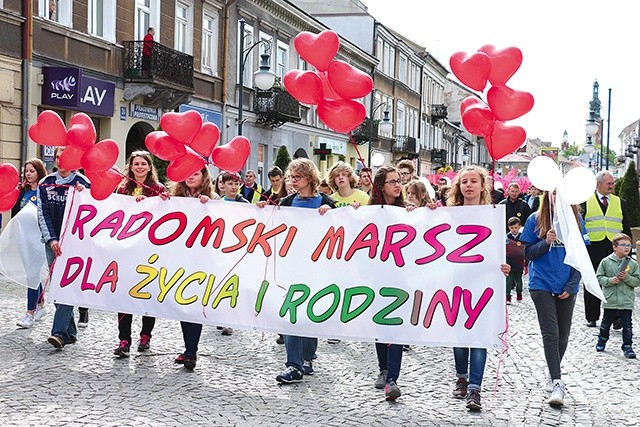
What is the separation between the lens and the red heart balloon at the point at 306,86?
6816 millimetres

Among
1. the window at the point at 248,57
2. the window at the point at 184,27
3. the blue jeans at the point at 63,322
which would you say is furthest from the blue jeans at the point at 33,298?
the window at the point at 248,57

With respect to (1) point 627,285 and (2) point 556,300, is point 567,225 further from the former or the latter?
(1) point 627,285

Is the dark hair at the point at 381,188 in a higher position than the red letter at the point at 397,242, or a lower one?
higher

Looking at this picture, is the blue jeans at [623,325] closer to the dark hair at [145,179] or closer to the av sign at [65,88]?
the dark hair at [145,179]

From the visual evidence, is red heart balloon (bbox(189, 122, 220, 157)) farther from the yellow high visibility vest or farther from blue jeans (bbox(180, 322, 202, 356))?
the yellow high visibility vest

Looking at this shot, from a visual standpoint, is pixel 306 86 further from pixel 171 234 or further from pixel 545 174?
pixel 545 174

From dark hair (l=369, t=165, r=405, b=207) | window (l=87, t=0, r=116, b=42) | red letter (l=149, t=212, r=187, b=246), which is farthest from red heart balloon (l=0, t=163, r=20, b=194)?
window (l=87, t=0, r=116, b=42)

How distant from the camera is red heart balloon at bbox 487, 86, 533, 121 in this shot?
20.7 ft

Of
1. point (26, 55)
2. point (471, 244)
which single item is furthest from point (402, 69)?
point (471, 244)

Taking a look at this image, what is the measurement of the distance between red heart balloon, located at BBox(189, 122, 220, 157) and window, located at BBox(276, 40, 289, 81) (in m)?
25.6

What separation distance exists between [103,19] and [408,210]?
15783 millimetres

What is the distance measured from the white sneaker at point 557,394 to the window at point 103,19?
53.1 feet

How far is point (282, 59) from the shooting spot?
3341cm

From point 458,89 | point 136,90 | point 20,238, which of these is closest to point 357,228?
point 20,238
